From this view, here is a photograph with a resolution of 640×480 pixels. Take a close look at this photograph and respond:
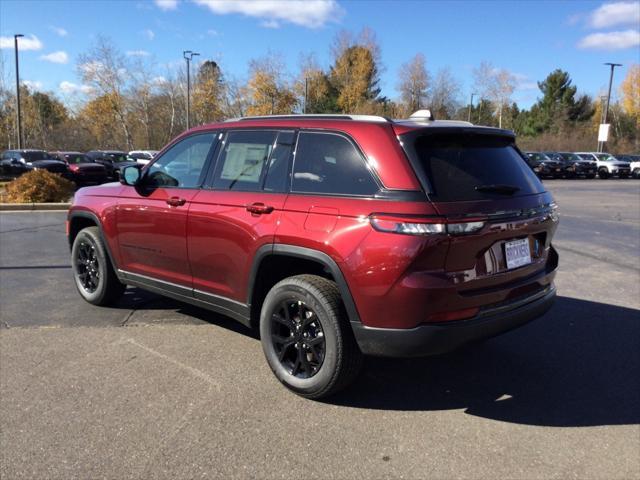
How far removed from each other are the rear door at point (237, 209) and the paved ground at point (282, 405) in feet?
2.36

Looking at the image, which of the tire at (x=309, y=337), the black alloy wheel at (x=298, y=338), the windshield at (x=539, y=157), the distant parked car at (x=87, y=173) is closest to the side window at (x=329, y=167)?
the tire at (x=309, y=337)

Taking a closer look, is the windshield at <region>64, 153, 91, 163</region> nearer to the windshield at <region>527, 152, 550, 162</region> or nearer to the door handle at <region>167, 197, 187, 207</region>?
the door handle at <region>167, 197, 187, 207</region>

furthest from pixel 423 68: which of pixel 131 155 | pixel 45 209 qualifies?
pixel 45 209

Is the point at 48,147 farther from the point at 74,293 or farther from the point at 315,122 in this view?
the point at 315,122

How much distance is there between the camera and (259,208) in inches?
143

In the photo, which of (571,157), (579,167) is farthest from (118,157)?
(571,157)

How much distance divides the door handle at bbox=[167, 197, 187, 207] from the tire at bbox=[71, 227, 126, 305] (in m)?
1.28

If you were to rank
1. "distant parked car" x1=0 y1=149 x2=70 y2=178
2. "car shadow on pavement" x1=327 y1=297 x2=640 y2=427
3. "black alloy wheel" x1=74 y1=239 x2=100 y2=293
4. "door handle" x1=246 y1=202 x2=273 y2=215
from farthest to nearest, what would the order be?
"distant parked car" x1=0 y1=149 x2=70 y2=178 < "black alloy wheel" x1=74 y1=239 x2=100 y2=293 < "door handle" x1=246 y1=202 x2=273 y2=215 < "car shadow on pavement" x1=327 y1=297 x2=640 y2=427

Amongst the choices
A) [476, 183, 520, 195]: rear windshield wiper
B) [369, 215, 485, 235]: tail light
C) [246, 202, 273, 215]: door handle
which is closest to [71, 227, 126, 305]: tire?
[246, 202, 273, 215]: door handle

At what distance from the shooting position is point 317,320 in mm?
3418

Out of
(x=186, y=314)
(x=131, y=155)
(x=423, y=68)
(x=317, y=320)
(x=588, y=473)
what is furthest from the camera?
(x=423, y=68)

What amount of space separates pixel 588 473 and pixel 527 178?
192 cm

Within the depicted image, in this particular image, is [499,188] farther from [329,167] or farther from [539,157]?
[539,157]

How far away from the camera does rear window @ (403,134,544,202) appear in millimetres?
3102
